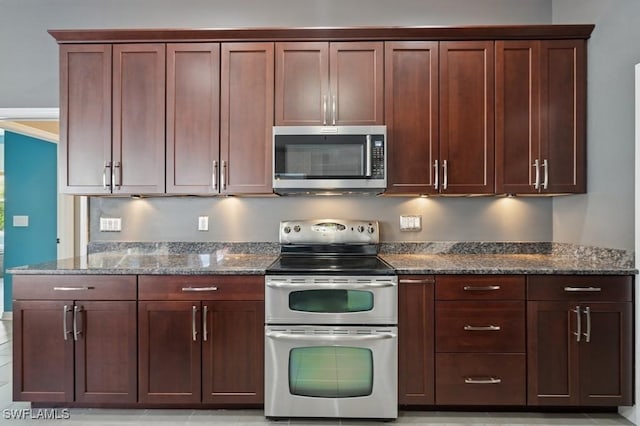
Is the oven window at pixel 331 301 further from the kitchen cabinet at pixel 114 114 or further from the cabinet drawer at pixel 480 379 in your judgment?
the kitchen cabinet at pixel 114 114

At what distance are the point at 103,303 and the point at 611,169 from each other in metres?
3.03

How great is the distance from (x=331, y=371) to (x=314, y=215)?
44.5 inches

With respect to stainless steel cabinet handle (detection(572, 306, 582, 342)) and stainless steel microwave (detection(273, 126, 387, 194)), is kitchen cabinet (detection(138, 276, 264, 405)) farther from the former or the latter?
stainless steel cabinet handle (detection(572, 306, 582, 342))

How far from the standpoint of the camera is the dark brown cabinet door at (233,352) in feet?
7.46

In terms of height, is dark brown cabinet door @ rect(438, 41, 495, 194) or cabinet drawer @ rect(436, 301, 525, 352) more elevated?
dark brown cabinet door @ rect(438, 41, 495, 194)

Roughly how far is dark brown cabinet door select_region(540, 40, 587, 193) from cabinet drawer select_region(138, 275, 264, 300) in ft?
6.33

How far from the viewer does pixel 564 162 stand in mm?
2592

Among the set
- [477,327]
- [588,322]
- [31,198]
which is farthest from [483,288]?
[31,198]

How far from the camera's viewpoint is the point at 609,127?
241cm

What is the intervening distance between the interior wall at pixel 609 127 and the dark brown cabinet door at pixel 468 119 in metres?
0.61

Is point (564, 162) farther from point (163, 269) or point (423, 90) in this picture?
point (163, 269)

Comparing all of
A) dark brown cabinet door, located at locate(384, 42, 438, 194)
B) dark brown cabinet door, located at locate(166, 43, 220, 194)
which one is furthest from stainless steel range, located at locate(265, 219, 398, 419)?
dark brown cabinet door, located at locate(166, 43, 220, 194)

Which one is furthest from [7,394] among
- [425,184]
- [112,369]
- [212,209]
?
[425,184]

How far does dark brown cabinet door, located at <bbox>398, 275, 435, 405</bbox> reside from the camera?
2271 mm
